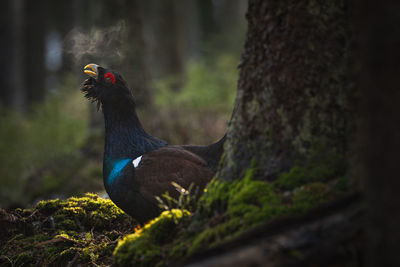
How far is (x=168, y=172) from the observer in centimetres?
376

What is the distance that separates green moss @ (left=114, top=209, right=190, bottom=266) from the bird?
84 centimetres

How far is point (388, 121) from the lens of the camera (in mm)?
1521

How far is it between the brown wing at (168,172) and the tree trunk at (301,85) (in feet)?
3.90

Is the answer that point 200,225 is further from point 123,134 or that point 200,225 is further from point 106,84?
point 106,84

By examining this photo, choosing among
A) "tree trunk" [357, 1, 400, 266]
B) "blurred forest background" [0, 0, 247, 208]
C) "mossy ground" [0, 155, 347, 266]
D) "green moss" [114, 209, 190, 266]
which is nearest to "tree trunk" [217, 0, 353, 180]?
"mossy ground" [0, 155, 347, 266]

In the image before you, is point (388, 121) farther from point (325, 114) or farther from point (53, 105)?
point (53, 105)

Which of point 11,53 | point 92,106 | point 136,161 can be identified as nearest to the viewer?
point 136,161

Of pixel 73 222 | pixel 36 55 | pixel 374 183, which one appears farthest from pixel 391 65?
pixel 36 55

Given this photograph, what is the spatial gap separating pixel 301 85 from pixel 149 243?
1.45 metres

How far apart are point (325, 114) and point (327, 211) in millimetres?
731

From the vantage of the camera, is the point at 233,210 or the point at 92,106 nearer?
the point at 233,210

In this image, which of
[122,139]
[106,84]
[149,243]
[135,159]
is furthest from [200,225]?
[106,84]

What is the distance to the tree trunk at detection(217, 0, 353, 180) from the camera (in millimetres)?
2512

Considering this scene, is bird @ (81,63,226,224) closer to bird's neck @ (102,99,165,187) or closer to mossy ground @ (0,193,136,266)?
bird's neck @ (102,99,165,187)
